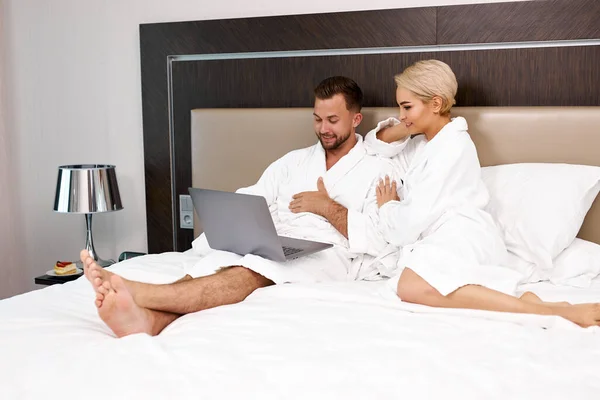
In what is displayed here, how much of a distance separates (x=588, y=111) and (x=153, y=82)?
191 cm

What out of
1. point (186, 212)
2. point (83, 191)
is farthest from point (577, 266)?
point (83, 191)

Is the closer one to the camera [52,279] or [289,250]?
[289,250]

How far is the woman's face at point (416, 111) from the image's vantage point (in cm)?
232

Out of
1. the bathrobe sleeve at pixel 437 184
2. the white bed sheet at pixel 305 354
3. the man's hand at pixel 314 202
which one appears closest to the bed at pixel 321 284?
the white bed sheet at pixel 305 354

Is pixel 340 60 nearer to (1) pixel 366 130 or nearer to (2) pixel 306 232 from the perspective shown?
(1) pixel 366 130

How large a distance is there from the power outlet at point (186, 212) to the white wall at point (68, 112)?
282mm

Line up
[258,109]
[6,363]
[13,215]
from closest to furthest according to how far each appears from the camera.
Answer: [6,363] < [258,109] < [13,215]

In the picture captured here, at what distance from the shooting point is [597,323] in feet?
5.47

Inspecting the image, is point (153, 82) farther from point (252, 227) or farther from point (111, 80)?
point (252, 227)

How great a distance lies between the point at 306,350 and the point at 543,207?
1200 mm

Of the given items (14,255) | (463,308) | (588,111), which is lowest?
(14,255)

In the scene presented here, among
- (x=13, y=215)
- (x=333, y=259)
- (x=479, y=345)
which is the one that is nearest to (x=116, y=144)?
(x=13, y=215)

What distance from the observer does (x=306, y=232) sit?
96.6 inches

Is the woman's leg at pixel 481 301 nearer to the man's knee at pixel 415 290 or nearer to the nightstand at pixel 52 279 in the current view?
the man's knee at pixel 415 290
